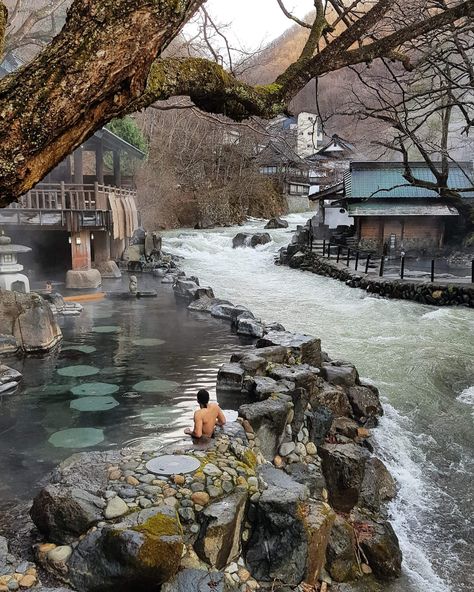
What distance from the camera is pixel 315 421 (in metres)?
8.65

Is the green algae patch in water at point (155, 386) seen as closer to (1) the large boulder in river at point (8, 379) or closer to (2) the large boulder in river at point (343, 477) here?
(1) the large boulder in river at point (8, 379)

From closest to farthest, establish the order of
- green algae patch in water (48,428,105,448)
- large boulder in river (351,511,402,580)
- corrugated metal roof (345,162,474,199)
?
large boulder in river (351,511,402,580), green algae patch in water (48,428,105,448), corrugated metal roof (345,162,474,199)

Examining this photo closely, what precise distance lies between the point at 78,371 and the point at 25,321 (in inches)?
82.0

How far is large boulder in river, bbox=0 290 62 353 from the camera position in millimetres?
11688

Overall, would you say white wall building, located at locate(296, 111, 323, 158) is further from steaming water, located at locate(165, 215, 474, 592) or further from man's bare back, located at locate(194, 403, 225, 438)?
steaming water, located at locate(165, 215, 474, 592)

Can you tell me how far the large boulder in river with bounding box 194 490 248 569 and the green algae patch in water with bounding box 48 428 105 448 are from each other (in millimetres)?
2821

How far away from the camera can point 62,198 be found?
63.0 ft

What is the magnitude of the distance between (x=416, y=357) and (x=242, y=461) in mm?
8803

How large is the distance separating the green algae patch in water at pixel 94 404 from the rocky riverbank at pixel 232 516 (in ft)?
8.29

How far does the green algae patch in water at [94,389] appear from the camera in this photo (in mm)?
9422

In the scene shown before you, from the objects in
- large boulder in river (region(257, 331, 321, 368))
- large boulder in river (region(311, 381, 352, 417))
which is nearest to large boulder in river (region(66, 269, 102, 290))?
large boulder in river (region(257, 331, 321, 368))

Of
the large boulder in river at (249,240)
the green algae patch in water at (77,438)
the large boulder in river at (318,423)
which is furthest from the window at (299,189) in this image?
the green algae patch in water at (77,438)

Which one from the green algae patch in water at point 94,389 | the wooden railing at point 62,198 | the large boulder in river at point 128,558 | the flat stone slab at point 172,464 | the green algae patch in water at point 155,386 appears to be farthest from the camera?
the wooden railing at point 62,198

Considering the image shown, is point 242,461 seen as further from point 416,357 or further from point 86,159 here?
point 86,159
